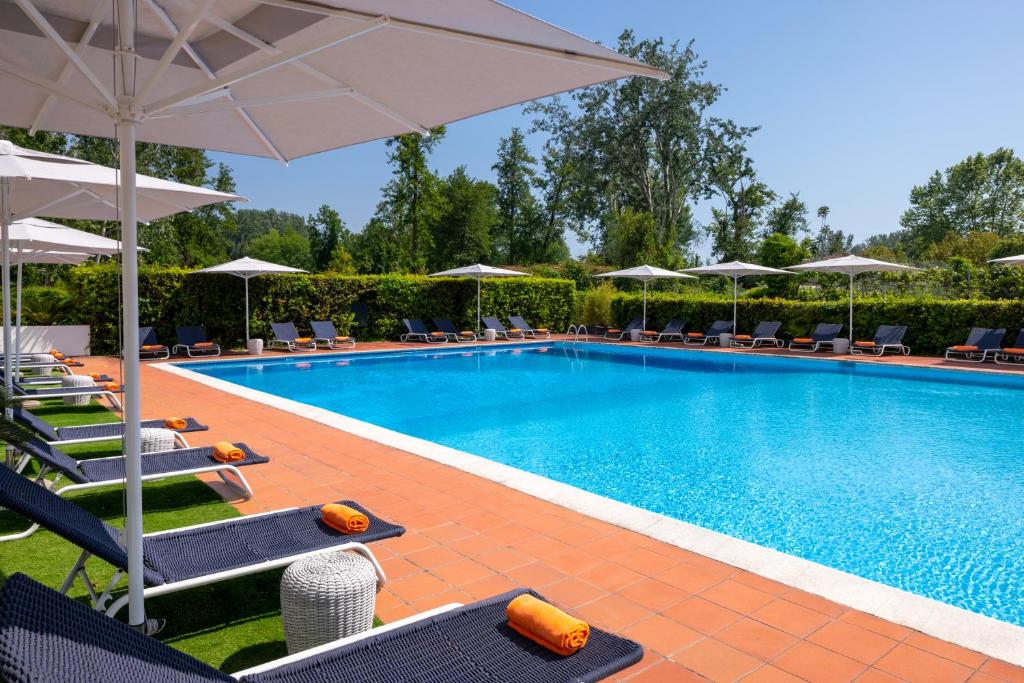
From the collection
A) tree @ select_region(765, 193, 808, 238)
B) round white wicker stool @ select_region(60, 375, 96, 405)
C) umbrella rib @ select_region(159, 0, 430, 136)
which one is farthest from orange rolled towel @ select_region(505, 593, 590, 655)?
tree @ select_region(765, 193, 808, 238)

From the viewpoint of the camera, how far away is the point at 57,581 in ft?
11.8

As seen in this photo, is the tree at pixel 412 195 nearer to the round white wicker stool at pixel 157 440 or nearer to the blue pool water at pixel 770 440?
the blue pool water at pixel 770 440

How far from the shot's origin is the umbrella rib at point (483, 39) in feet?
7.48

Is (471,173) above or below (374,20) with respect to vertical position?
above

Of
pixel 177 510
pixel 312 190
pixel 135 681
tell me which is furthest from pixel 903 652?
pixel 312 190

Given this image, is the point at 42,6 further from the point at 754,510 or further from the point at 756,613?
the point at 754,510

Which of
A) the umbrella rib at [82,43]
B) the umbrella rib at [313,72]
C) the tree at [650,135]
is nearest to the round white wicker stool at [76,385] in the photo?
the umbrella rib at [82,43]

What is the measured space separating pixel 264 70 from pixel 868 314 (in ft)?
→ 59.4

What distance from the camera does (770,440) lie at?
862 cm

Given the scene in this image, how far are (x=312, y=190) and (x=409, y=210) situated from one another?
1465 centimetres

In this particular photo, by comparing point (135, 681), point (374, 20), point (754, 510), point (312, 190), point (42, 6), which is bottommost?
point (754, 510)

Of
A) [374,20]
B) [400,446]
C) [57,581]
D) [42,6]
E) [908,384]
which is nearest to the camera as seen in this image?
[374,20]

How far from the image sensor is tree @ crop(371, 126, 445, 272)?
33281 mm

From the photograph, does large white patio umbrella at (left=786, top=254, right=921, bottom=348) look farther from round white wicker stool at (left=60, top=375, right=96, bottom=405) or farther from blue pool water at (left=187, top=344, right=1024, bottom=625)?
round white wicker stool at (left=60, top=375, right=96, bottom=405)
